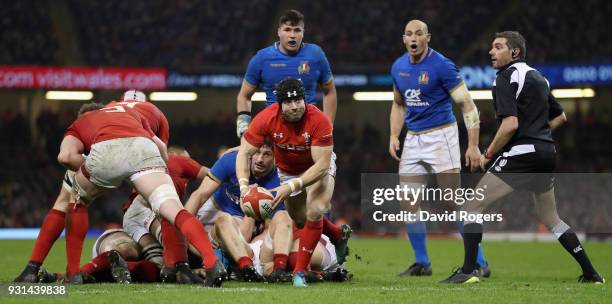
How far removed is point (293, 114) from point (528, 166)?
2.02 meters

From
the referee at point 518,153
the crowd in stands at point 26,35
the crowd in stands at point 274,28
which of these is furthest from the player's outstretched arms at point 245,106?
the crowd in stands at point 26,35

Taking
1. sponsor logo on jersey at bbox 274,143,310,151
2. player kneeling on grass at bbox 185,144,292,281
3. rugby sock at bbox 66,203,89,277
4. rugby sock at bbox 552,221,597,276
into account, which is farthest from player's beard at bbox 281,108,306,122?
rugby sock at bbox 552,221,597,276

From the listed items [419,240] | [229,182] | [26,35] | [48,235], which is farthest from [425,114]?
[26,35]

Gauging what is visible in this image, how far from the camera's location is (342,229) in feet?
27.1

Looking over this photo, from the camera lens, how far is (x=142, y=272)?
7602mm

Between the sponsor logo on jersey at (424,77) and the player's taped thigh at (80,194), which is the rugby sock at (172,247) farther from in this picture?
the sponsor logo on jersey at (424,77)

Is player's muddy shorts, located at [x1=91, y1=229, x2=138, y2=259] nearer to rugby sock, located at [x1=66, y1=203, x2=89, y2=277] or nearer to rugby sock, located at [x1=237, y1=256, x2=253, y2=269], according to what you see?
rugby sock, located at [x1=66, y1=203, x2=89, y2=277]

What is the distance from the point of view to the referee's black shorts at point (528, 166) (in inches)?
297

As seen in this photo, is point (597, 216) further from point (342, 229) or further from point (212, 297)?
point (212, 297)

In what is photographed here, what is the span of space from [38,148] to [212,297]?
1833 cm

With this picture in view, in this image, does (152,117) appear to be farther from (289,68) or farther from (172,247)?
(289,68)

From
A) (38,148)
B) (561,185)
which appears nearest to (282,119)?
(561,185)

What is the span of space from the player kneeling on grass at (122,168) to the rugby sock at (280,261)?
3.74 feet

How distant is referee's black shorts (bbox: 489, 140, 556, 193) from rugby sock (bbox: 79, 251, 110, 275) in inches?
127
